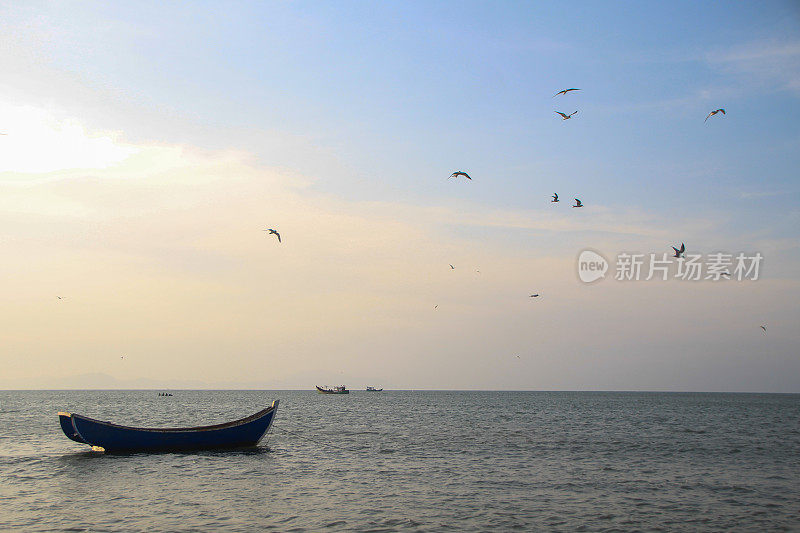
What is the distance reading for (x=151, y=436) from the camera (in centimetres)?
3191

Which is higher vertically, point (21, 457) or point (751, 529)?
point (751, 529)

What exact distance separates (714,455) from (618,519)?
18663mm

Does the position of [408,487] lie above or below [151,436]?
above

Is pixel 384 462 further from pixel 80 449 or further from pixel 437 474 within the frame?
pixel 80 449

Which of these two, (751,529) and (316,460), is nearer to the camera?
(751,529)

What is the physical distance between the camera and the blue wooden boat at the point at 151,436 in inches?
1233

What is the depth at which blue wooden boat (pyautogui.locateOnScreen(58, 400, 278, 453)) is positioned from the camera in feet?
103

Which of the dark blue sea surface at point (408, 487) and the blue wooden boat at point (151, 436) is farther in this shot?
the blue wooden boat at point (151, 436)

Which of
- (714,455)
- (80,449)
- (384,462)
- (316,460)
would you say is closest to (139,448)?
(80,449)

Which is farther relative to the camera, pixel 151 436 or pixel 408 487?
pixel 151 436

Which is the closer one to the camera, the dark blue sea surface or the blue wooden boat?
the dark blue sea surface

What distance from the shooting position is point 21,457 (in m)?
31.0

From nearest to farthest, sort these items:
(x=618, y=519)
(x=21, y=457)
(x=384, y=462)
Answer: (x=618, y=519) < (x=384, y=462) < (x=21, y=457)

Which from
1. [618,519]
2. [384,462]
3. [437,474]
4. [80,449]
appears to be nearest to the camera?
[618,519]
